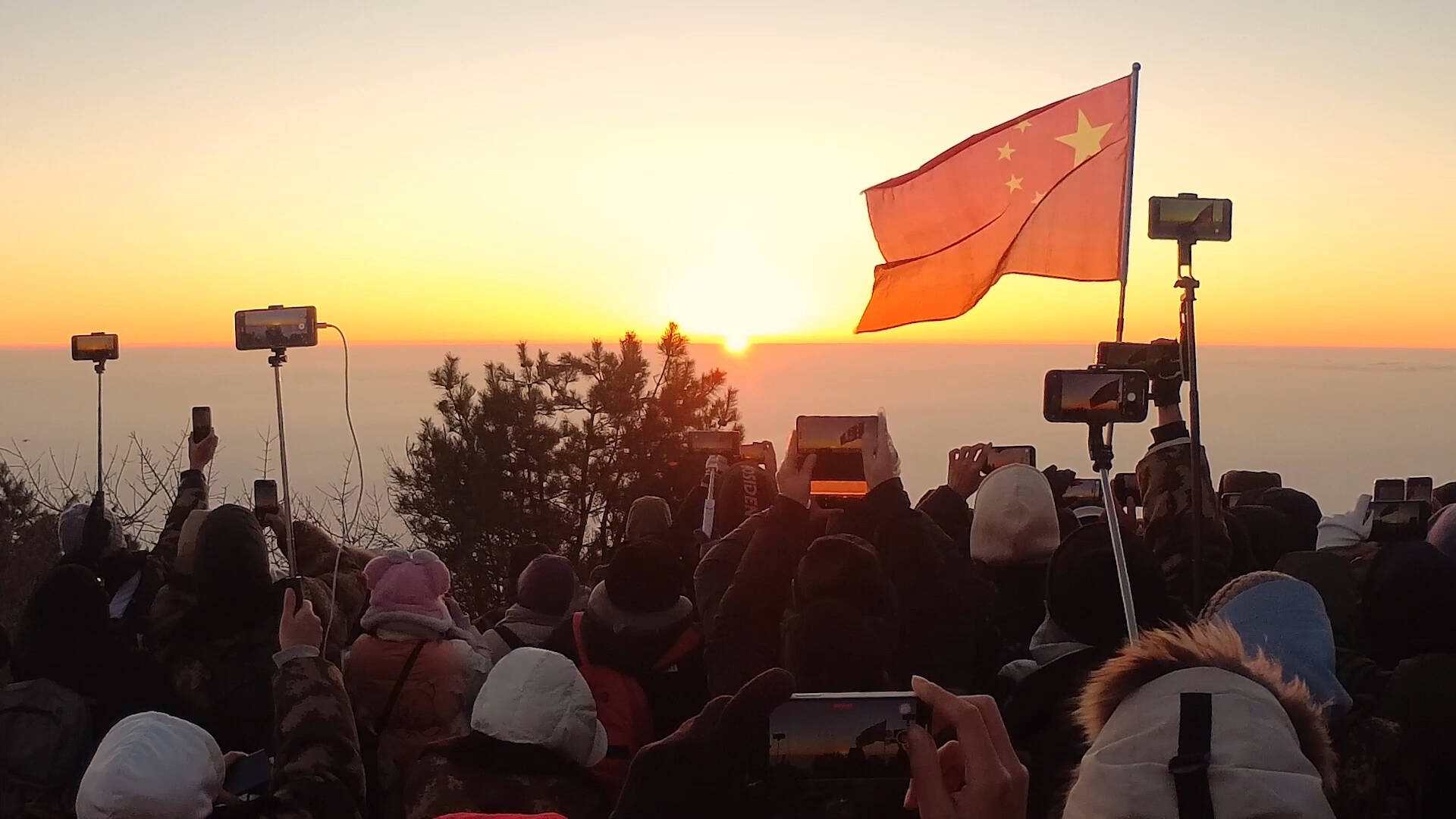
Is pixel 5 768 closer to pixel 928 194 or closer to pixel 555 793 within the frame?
pixel 555 793

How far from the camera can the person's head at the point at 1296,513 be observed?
6379 millimetres

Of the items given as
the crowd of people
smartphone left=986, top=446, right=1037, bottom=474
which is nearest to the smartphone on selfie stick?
the crowd of people

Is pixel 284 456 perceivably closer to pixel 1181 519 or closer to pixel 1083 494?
pixel 1181 519

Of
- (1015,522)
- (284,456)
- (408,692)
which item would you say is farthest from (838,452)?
(284,456)

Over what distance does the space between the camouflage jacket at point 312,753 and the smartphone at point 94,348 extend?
4321 mm

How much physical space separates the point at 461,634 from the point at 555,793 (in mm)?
1288

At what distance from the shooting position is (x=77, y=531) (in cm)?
595

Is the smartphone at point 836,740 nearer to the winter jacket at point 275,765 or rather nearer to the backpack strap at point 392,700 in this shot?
the winter jacket at point 275,765

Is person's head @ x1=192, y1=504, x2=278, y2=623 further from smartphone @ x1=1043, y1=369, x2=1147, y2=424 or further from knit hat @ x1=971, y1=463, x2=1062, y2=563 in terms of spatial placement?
smartphone @ x1=1043, y1=369, x2=1147, y2=424

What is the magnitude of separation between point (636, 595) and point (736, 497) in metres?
2.86

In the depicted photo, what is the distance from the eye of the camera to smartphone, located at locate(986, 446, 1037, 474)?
6.52 meters

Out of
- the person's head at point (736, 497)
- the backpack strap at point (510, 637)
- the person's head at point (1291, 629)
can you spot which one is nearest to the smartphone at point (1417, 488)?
the person's head at point (736, 497)

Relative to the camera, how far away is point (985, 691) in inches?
175

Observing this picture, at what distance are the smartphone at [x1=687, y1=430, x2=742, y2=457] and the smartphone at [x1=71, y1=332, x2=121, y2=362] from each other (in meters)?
3.51
